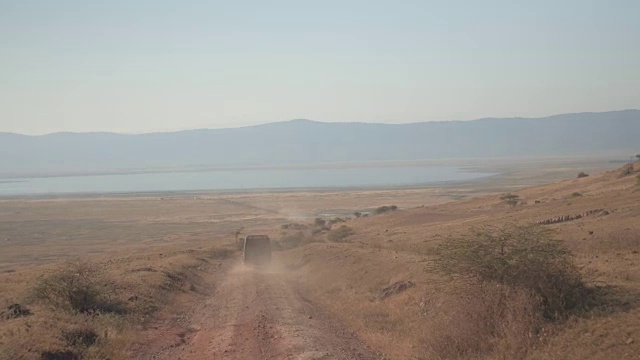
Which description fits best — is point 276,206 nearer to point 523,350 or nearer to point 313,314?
point 313,314

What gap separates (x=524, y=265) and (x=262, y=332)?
24.8 feet

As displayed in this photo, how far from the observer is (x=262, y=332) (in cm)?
→ 1705

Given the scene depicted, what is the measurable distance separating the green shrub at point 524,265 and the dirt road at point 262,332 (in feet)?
9.98

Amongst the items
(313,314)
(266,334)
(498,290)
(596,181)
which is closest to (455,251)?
(498,290)

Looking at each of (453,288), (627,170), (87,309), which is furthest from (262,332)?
(627,170)

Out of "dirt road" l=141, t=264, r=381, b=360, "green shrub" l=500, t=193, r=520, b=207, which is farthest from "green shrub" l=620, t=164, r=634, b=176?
"dirt road" l=141, t=264, r=381, b=360

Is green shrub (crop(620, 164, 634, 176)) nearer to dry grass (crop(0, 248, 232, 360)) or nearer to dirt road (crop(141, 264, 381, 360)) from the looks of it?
dirt road (crop(141, 264, 381, 360))

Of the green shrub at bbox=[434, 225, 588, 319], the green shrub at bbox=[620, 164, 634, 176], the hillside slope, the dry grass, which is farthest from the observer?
the green shrub at bbox=[620, 164, 634, 176]

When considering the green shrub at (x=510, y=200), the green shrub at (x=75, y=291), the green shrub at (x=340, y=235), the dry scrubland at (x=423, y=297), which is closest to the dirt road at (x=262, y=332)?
the dry scrubland at (x=423, y=297)

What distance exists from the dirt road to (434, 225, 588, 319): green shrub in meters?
3.04

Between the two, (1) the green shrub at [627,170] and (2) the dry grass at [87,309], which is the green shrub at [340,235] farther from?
(1) the green shrub at [627,170]

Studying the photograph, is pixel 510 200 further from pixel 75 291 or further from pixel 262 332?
pixel 75 291

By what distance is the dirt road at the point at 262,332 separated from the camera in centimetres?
1470

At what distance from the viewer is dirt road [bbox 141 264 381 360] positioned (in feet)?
48.2
